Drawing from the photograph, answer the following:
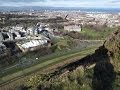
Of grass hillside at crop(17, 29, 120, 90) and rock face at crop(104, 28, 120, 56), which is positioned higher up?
rock face at crop(104, 28, 120, 56)

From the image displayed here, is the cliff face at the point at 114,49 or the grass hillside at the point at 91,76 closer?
the grass hillside at the point at 91,76

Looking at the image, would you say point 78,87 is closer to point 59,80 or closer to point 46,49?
point 59,80

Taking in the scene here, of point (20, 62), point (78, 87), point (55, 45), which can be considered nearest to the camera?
point (78, 87)

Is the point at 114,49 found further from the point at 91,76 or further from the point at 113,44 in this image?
the point at 91,76

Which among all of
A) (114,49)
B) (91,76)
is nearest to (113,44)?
(114,49)

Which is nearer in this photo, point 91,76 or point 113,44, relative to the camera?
point 91,76

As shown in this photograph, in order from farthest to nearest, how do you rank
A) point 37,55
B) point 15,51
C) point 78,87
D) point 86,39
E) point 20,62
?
1. point 86,39
2. point 15,51
3. point 37,55
4. point 20,62
5. point 78,87

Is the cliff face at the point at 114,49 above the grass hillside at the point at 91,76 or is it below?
above

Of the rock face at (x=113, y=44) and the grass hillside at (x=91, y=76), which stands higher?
the rock face at (x=113, y=44)

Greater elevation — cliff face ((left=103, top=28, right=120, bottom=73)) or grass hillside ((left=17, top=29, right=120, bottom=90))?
cliff face ((left=103, top=28, right=120, bottom=73))

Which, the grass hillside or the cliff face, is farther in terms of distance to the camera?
the cliff face

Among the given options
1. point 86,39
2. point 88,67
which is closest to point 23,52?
point 86,39
